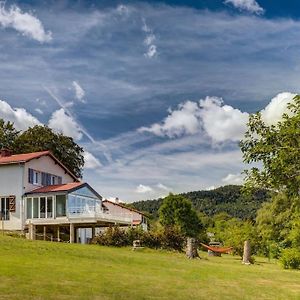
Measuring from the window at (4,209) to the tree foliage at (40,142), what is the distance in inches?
621

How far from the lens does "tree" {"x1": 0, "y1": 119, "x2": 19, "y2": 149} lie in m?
60.8

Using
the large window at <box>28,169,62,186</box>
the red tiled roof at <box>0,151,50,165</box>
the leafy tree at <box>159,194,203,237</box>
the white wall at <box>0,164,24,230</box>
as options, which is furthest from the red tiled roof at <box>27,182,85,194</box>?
the leafy tree at <box>159,194,203,237</box>

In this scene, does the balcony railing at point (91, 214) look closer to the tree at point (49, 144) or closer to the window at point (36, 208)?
the window at point (36, 208)

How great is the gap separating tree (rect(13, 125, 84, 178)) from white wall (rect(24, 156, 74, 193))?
9.46m

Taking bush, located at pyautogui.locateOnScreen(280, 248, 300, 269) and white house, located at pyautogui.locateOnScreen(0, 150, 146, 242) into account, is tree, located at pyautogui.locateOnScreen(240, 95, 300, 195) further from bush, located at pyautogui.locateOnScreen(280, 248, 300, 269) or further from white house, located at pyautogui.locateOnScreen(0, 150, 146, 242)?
white house, located at pyautogui.locateOnScreen(0, 150, 146, 242)

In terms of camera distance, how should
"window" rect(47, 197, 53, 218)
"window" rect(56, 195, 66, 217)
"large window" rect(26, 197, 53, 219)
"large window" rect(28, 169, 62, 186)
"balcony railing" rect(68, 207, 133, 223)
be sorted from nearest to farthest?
"balcony railing" rect(68, 207, 133, 223) < "window" rect(56, 195, 66, 217) < "window" rect(47, 197, 53, 218) < "large window" rect(26, 197, 53, 219) < "large window" rect(28, 169, 62, 186)

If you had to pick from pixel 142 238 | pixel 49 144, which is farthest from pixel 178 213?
pixel 142 238

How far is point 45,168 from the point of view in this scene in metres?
47.3

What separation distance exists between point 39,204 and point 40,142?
1858 centimetres

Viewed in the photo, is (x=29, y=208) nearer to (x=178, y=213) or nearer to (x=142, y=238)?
(x=142, y=238)

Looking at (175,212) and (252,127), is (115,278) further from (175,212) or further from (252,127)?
(175,212)

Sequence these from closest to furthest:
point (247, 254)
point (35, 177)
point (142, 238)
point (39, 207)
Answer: point (247, 254) → point (142, 238) → point (39, 207) → point (35, 177)

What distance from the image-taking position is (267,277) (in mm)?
23453

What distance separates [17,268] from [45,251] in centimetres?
723
